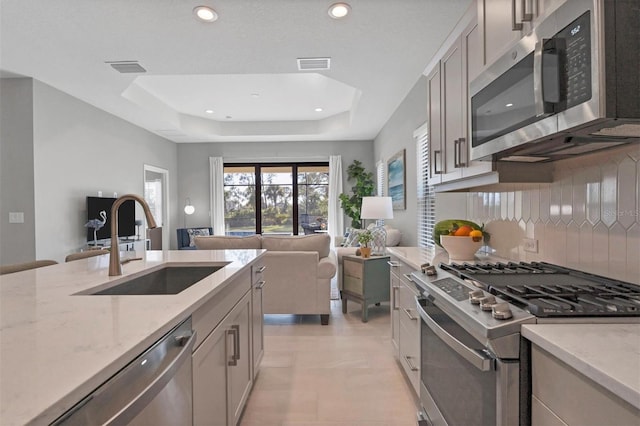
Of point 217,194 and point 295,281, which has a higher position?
→ point 217,194

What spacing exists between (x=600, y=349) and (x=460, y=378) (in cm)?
56

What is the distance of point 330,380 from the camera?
8.01 ft

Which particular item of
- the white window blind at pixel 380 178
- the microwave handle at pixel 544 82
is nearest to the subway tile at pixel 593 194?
the microwave handle at pixel 544 82

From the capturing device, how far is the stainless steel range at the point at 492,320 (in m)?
0.96

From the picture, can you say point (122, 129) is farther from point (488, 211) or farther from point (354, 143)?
point (488, 211)

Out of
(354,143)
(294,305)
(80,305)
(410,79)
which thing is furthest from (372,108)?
(80,305)

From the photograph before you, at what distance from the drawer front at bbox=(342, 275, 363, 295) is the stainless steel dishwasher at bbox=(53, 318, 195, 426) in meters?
2.75

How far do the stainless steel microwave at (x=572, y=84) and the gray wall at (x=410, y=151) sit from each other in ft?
4.86

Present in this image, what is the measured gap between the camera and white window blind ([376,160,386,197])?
635 cm

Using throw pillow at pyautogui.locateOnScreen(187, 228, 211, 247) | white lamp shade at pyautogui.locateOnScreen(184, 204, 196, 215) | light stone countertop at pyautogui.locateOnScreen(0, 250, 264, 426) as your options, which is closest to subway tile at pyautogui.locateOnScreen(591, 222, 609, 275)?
light stone countertop at pyautogui.locateOnScreen(0, 250, 264, 426)

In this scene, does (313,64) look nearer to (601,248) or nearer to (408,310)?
(408,310)

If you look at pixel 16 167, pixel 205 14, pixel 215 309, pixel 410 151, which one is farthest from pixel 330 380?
pixel 16 167

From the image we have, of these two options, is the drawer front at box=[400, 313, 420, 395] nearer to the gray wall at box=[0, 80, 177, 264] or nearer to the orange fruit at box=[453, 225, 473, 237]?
the orange fruit at box=[453, 225, 473, 237]

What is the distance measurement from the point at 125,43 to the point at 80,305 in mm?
2922
